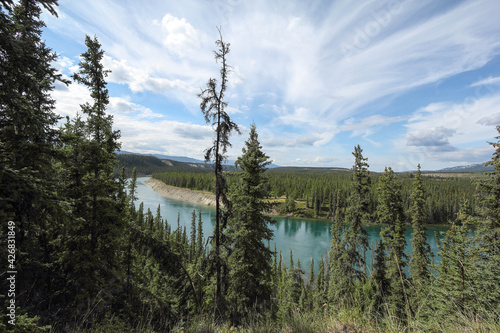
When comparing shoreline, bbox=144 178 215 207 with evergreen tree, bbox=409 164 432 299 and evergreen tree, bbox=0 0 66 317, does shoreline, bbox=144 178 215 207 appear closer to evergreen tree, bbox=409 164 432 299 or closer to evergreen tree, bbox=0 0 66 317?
evergreen tree, bbox=409 164 432 299

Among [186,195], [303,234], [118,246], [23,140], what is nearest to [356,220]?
[118,246]

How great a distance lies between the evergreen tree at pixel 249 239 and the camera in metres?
11.5

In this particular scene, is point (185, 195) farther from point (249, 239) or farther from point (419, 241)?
point (249, 239)

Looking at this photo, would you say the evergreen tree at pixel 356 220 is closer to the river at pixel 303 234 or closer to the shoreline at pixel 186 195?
the river at pixel 303 234

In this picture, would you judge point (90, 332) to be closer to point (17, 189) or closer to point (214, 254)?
point (17, 189)

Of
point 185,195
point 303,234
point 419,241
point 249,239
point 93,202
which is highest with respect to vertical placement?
point 93,202

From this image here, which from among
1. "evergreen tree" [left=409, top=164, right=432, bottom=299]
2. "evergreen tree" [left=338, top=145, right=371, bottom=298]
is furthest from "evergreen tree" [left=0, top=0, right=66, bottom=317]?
"evergreen tree" [left=409, top=164, right=432, bottom=299]

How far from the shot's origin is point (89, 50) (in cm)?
1005

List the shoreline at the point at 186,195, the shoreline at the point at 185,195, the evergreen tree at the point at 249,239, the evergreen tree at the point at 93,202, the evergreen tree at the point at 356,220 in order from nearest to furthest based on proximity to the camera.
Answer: the evergreen tree at the point at 93,202
the evergreen tree at the point at 249,239
the evergreen tree at the point at 356,220
the shoreline at the point at 186,195
the shoreline at the point at 185,195

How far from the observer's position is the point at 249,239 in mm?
11906

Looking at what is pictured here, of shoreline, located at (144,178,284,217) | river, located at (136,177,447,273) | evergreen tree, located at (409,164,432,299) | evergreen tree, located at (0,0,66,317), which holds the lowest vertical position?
river, located at (136,177,447,273)

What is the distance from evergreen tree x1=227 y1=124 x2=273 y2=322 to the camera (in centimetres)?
1151

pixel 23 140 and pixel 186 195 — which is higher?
pixel 23 140

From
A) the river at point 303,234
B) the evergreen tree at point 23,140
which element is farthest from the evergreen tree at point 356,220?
the river at point 303,234
